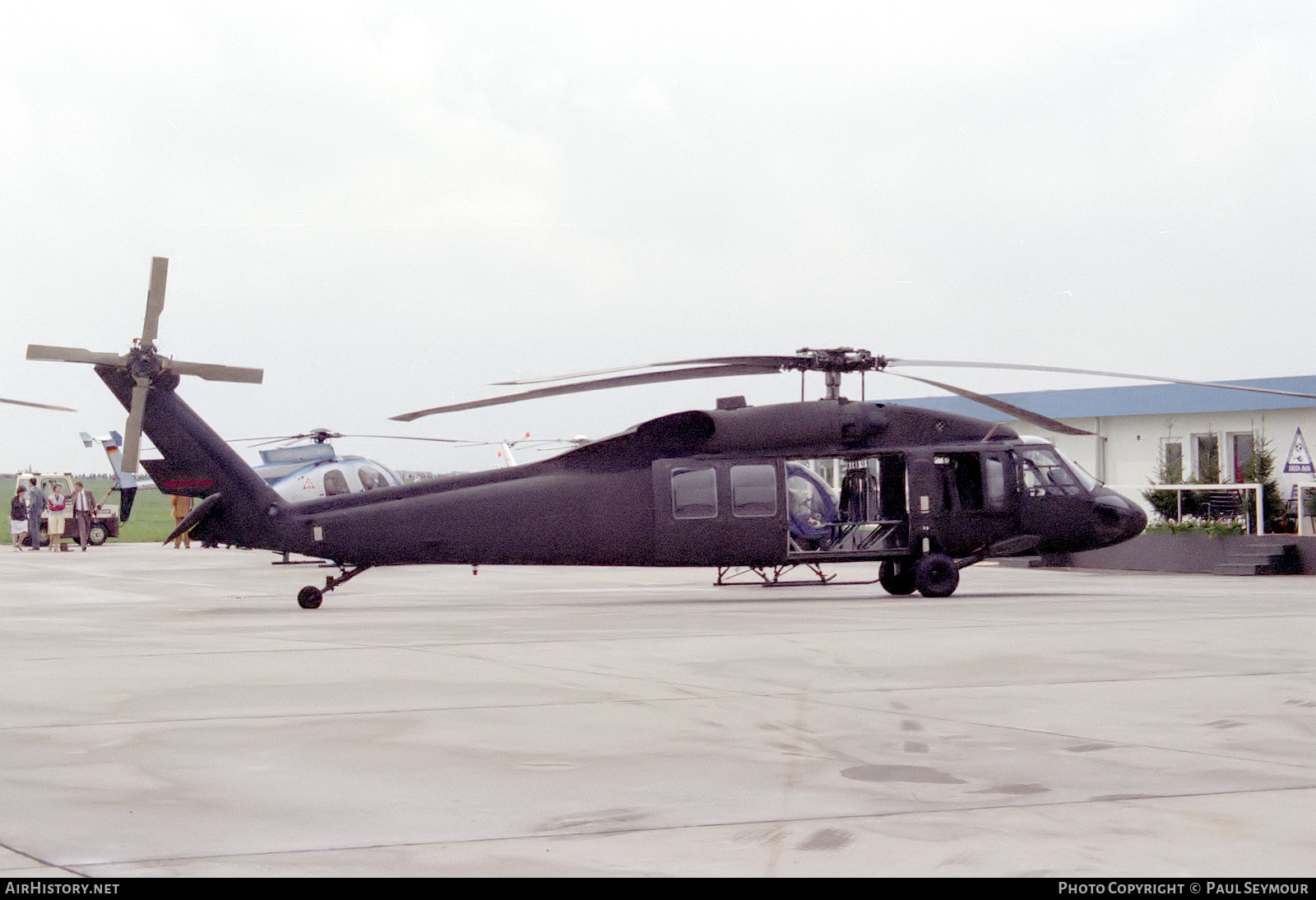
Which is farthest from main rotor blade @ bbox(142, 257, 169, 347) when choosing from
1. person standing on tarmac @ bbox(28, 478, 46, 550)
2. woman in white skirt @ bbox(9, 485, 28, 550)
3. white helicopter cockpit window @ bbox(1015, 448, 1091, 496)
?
woman in white skirt @ bbox(9, 485, 28, 550)

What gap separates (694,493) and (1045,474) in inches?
187

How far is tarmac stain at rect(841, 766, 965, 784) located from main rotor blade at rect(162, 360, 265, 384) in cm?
1246

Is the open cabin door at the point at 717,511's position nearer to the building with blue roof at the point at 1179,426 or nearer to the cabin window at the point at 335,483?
the cabin window at the point at 335,483

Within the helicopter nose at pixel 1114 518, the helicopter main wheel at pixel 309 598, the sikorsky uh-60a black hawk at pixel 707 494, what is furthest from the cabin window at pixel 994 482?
the helicopter main wheel at pixel 309 598

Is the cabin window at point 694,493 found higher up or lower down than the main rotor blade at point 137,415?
lower down

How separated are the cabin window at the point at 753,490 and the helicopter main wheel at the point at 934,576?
209cm

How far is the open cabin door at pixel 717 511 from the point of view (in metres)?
19.1

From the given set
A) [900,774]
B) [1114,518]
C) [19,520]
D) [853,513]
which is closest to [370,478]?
[853,513]

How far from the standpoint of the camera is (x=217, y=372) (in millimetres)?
18000

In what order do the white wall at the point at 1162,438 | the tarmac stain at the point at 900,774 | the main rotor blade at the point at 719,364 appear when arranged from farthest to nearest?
1. the white wall at the point at 1162,438
2. the main rotor blade at the point at 719,364
3. the tarmac stain at the point at 900,774

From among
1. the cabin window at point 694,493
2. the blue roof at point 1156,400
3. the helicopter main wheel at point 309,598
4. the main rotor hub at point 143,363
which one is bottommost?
the helicopter main wheel at point 309,598

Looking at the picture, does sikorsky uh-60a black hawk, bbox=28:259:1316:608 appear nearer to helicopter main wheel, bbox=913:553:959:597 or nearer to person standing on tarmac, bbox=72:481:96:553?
helicopter main wheel, bbox=913:553:959:597
